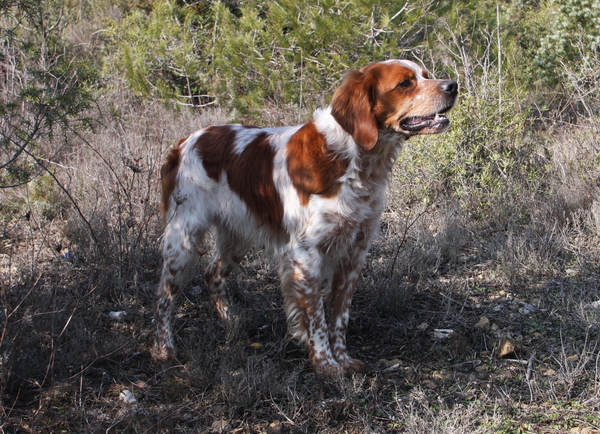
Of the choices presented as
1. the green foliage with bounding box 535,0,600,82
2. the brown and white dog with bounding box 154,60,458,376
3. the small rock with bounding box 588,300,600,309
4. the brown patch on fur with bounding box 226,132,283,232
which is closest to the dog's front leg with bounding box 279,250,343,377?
the brown and white dog with bounding box 154,60,458,376

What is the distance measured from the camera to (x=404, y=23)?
285 inches

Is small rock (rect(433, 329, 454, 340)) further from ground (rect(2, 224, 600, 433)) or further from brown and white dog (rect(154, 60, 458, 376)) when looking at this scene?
brown and white dog (rect(154, 60, 458, 376))

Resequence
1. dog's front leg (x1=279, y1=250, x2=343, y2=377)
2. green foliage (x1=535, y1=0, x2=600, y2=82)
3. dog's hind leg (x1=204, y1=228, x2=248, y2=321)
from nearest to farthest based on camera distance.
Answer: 1. dog's front leg (x1=279, y1=250, x2=343, y2=377)
2. dog's hind leg (x1=204, y1=228, x2=248, y2=321)
3. green foliage (x1=535, y1=0, x2=600, y2=82)

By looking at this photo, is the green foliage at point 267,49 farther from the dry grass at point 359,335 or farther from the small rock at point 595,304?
the small rock at point 595,304

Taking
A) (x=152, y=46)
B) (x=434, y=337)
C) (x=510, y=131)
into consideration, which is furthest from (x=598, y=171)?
(x=152, y=46)

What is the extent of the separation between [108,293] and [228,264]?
2.55 ft

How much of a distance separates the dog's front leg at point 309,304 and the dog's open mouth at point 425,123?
780 millimetres

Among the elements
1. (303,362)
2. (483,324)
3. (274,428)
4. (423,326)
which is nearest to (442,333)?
(423,326)

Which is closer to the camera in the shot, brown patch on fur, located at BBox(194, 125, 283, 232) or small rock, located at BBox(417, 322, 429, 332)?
brown patch on fur, located at BBox(194, 125, 283, 232)

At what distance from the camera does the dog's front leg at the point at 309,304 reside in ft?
9.89

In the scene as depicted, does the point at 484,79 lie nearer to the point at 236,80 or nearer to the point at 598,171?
the point at 598,171

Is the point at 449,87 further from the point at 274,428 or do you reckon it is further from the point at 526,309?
the point at 274,428

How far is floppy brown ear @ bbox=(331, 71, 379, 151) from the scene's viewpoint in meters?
2.84

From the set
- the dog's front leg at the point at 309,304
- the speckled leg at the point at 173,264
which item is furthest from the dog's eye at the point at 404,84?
the speckled leg at the point at 173,264
